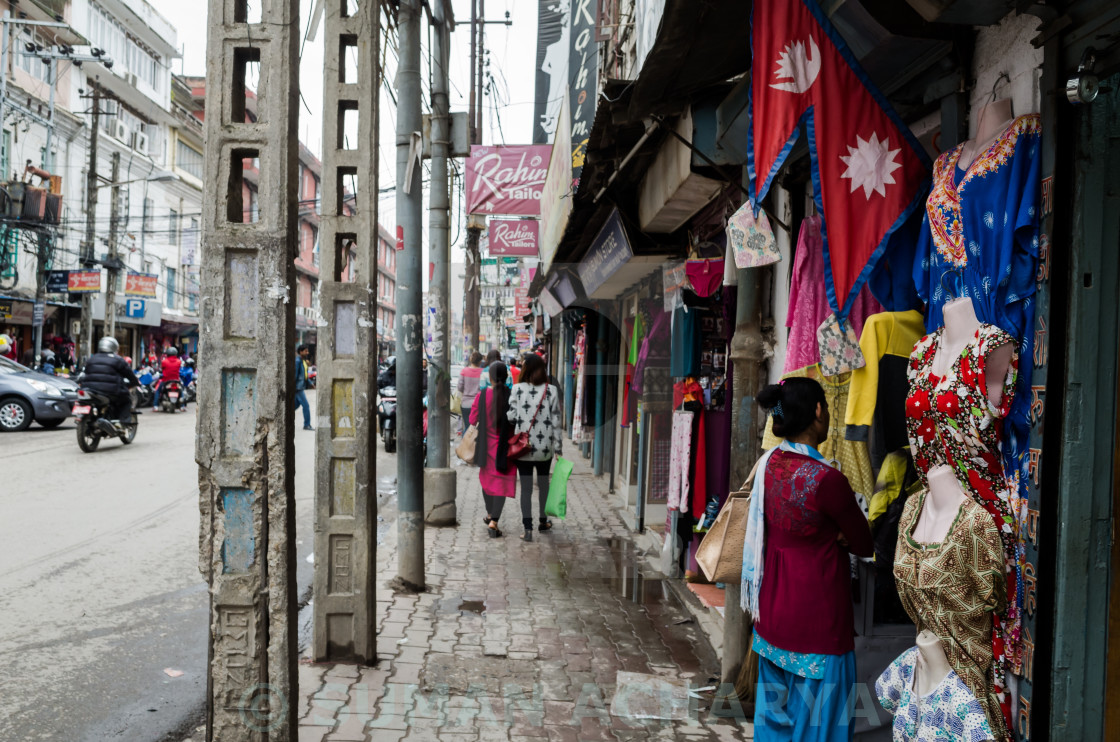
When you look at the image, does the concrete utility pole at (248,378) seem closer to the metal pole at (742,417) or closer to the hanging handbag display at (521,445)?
the metal pole at (742,417)

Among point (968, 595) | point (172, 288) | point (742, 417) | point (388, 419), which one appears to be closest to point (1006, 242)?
point (968, 595)

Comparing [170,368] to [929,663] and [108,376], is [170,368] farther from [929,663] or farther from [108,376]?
[929,663]

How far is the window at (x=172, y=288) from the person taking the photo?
3822 cm

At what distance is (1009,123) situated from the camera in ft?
8.55

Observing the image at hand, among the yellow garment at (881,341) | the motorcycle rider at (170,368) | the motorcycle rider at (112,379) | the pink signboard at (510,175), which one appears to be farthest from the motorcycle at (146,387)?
the yellow garment at (881,341)

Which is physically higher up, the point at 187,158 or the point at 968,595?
the point at 187,158

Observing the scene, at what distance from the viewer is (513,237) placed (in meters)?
16.4

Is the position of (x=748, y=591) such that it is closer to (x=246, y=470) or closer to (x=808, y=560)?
(x=808, y=560)

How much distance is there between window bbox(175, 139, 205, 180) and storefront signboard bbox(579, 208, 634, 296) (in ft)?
114

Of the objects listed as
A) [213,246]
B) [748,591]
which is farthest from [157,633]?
[748,591]

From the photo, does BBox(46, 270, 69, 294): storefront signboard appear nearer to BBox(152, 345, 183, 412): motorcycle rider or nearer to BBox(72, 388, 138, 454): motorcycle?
BBox(152, 345, 183, 412): motorcycle rider

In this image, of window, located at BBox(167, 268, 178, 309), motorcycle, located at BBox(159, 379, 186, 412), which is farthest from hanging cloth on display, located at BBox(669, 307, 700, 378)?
window, located at BBox(167, 268, 178, 309)

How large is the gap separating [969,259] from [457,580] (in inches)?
205

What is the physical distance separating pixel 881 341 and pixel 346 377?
290 centimetres
